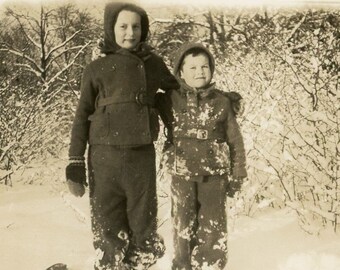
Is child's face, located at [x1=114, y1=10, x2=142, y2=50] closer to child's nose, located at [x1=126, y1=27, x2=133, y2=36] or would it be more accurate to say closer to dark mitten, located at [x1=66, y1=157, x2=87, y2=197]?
child's nose, located at [x1=126, y1=27, x2=133, y2=36]

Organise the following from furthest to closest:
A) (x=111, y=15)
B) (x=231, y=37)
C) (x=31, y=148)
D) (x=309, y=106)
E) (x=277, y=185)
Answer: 1. (x=231, y=37)
2. (x=31, y=148)
3. (x=277, y=185)
4. (x=309, y=106)
5. (x=111, y=15)

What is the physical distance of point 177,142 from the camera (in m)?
1.92

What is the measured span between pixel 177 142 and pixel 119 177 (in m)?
0.28

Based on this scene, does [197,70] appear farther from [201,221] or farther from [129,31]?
[201,221]

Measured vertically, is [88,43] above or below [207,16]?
below

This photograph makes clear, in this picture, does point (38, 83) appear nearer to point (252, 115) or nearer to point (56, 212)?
point (56, 212)

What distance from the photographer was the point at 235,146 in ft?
6.24

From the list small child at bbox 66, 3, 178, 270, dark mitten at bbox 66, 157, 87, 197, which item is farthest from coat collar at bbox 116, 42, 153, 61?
dark mitten at bbox 66, 157, 87, 197

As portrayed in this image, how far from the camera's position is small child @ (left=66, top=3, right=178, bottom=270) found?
1.83 meters

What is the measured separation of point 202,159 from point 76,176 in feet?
1.69

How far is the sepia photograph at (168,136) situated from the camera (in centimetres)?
187

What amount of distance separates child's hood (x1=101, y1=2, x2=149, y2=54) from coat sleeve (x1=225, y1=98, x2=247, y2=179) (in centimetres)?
49

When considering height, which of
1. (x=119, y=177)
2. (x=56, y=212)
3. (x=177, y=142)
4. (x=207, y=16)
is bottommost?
(x=56, y=212)

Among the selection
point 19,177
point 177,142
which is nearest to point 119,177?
point 177,142
